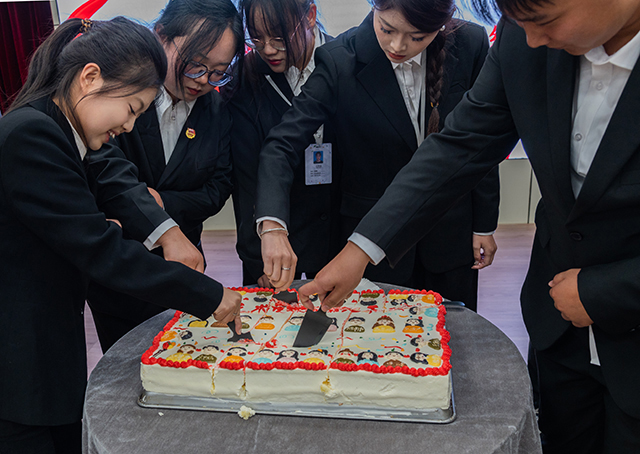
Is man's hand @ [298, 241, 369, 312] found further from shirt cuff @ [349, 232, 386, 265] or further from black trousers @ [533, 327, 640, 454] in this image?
black trousers @ [533, 327, 640, 454]

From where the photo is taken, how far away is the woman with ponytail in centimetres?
116

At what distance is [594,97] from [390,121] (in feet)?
2.55

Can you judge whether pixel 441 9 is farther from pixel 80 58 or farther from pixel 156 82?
pixel 80 58

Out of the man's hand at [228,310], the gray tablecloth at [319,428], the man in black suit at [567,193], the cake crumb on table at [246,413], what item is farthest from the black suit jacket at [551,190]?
the cake crumb on table at [246,413]

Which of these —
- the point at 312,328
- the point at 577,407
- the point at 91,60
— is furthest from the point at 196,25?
the point at 577,407

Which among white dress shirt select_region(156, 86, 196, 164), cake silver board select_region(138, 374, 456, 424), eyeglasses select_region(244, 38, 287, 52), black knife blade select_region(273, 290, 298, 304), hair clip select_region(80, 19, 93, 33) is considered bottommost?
cake silver board select_region(138, 374, 456, 424)

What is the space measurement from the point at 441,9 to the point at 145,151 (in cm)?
103

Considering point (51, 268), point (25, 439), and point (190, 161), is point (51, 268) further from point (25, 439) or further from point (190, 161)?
point (190, 161)

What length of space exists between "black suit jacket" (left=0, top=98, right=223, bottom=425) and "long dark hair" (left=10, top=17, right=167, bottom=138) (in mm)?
45

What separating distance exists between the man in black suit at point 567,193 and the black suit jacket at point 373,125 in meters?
0.44

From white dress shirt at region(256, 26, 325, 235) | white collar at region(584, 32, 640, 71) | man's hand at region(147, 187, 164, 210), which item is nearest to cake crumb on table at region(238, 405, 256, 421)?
man's hand at region(147, 187, 164, 210)

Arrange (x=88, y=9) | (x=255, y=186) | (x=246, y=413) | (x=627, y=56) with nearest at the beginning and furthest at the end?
(x=627, y=56) → (x=246, y=413) → (x=255, y=186) → (x=88, y=9)

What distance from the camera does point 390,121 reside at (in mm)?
1828

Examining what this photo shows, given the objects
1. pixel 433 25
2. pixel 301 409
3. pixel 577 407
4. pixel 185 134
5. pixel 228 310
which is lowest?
pixel 577 407
